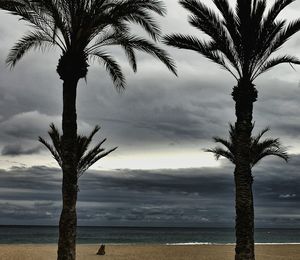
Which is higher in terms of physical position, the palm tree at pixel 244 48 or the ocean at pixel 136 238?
the palm tree at pixel 244 48

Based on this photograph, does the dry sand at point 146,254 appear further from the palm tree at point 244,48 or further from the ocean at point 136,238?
the ocean at point 136,238

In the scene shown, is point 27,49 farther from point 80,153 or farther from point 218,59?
point 80,153

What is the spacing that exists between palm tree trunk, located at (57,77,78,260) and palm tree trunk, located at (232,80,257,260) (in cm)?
524

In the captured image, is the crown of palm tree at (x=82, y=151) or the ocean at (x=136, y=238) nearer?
the crown of palm tree at (x=82, y=151)

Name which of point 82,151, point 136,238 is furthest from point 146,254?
point 136,238

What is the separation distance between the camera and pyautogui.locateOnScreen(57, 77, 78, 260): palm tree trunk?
584 inches

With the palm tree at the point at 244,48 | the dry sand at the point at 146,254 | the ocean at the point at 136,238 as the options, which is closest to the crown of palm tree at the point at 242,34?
the palm tree at the point at 244,48

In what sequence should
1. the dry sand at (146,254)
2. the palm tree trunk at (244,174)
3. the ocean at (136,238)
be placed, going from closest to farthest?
the palm tree trunk at (244,174)
the dry sand at (146,254)
the ocean at (136,238)

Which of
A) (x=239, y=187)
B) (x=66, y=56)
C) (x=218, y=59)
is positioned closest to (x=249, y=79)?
(x=218, y=59)

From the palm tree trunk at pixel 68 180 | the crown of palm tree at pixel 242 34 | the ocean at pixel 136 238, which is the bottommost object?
the ocean at pixel 136 238

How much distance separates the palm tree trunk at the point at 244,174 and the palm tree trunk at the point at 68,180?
524 cm

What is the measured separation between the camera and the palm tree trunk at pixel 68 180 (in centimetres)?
1484

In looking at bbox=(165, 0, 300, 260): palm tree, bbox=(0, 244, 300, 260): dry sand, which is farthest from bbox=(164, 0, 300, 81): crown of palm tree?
bbox=(0, 244, 300, 260): dry sand

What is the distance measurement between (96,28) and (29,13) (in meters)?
2.07
